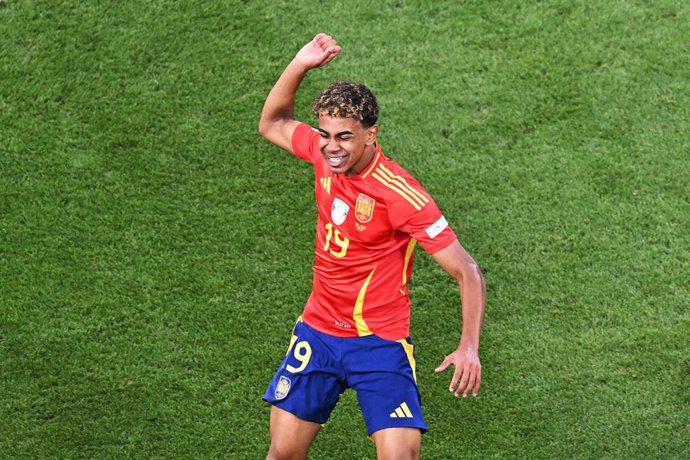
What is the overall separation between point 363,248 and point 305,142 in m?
0.78

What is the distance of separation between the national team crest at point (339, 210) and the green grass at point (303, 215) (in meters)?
1.72

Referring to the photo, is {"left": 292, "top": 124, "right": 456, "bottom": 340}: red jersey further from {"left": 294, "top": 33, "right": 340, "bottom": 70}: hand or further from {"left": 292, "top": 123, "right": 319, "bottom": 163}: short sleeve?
{"left": 294, "top": 33, "right": 340, "bottom": 70}: hand

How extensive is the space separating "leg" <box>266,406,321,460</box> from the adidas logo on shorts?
0.54 m

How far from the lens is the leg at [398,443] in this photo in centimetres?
689

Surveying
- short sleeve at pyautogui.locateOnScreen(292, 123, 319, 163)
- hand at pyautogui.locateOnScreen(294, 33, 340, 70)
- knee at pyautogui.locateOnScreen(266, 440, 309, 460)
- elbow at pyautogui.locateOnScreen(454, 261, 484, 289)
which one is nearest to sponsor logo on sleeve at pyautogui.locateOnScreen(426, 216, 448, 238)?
elbow at pyautogui.locateOnScreen(454, 261, 484, 289)

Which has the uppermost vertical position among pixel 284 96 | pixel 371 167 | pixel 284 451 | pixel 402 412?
pixel 284 96

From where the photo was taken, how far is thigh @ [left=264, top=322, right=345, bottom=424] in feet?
23.7

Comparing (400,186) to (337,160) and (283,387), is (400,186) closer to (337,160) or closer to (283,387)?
(337,160)

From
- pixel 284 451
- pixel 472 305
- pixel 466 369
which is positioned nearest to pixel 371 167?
pixel 472 305

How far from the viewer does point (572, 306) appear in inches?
347

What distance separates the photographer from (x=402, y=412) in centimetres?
704

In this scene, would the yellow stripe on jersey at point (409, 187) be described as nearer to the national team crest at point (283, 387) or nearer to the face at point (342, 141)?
the face at point (342, 141)

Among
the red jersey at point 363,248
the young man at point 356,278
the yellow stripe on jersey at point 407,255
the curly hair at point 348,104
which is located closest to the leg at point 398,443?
the young man at point 356,278

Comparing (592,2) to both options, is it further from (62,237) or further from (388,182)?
(62,237)
